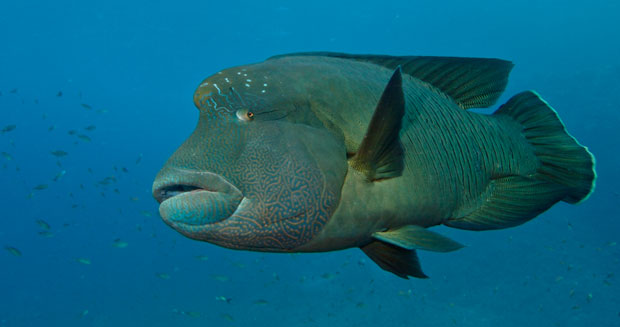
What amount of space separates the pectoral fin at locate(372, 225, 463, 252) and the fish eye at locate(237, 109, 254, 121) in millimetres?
887

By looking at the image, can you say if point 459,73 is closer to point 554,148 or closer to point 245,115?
point 554,148

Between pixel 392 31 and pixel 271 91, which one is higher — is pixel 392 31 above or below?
above

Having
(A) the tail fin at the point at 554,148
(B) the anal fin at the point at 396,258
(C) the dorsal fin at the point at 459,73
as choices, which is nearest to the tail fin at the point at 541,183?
(A) the tail fin at the point at 554,148

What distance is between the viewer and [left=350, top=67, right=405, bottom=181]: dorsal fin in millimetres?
1634

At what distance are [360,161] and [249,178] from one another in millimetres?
565

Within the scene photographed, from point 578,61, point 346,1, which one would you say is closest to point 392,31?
point 346,1

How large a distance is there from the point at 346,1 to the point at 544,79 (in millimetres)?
42413

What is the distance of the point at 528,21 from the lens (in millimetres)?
61281

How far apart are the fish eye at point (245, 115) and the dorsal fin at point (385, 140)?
0.55 metres

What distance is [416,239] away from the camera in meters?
1.95

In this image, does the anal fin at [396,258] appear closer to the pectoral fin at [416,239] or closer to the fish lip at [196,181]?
the pectoral fin at [416,239]

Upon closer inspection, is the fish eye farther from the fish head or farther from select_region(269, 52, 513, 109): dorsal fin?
select_region(269, 52, 513, 109): dorsal fin

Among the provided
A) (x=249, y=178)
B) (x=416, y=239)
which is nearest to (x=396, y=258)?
(x=416, y=239)

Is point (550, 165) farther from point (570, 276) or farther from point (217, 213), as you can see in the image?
point (570, 276)
